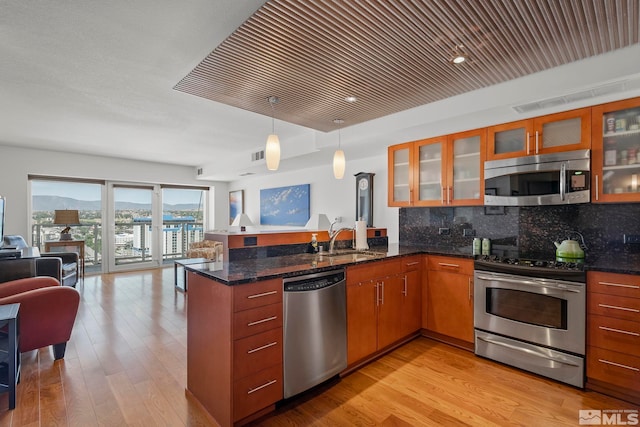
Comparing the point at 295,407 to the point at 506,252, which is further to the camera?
the point at 506,252

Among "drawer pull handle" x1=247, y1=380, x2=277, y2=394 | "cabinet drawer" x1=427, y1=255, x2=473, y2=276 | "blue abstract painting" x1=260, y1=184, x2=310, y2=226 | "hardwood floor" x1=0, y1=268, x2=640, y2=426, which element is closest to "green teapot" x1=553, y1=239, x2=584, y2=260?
"cabinet drawer" x1=427, y1=255, x2=473, y2=276

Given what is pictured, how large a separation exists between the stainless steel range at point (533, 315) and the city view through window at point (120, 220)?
7.08 m

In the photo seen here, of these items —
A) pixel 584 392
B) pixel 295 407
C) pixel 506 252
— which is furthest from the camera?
pixel 506 252

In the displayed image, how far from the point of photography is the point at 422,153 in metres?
3.58

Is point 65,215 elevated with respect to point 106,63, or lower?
lower

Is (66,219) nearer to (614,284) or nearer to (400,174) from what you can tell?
(400,174)

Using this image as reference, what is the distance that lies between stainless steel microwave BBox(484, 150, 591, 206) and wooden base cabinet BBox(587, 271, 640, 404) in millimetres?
704

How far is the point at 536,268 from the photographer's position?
2.41 m

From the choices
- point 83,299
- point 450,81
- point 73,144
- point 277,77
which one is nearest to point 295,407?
point 277,77

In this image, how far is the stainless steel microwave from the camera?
2482 mm

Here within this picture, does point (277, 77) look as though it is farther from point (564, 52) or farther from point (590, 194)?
point (590, 194)

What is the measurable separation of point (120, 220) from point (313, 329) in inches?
257

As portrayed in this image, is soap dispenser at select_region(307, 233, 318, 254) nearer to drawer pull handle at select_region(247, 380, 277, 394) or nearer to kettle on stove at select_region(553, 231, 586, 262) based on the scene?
drawer pull handle at select_region(247, 380, 277, 394)

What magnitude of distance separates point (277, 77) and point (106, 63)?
4.66 feet
